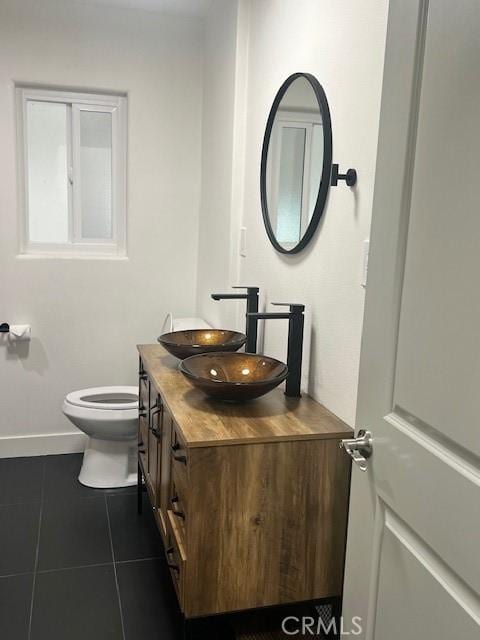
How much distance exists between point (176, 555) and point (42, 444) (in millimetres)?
1949

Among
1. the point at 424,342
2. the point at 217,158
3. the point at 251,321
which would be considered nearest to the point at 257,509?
the point at 424,342

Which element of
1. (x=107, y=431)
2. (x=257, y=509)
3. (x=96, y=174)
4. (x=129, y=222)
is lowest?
(x=107, y=431)

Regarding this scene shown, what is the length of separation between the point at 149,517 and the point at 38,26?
2547 millimetres

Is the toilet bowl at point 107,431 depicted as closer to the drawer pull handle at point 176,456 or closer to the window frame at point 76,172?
the window frame at point 76,172

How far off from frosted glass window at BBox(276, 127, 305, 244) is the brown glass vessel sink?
453 mm

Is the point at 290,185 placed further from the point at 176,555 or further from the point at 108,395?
the point at 108,395

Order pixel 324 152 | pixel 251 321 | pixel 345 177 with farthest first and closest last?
pixel 251 321
pixel 324 152
pixel 345 177

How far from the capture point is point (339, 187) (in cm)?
176

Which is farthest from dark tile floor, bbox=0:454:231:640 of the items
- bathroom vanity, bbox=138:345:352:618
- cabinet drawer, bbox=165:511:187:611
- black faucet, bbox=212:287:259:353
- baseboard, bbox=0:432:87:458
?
black faucet, bbox=212:287:259:353

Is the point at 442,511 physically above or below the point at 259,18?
below

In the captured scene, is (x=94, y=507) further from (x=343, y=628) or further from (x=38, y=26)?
(x=38, y=26)

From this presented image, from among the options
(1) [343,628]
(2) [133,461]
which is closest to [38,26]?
(2) [133,461]

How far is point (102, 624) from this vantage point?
2035mm

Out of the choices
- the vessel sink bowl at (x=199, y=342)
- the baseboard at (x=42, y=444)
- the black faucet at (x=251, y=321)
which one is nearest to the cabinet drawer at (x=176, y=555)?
the vessel sink bowl at (x=199, y=342)
